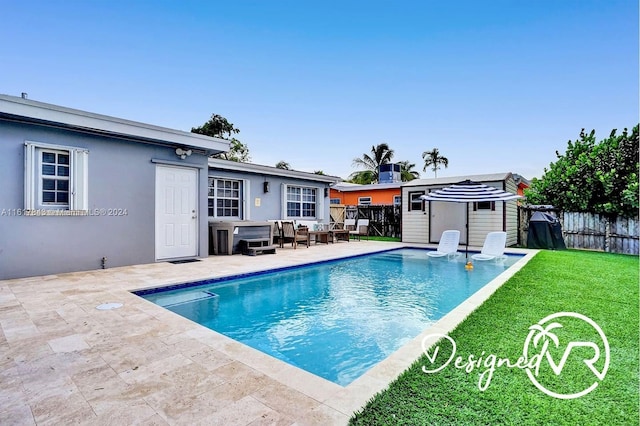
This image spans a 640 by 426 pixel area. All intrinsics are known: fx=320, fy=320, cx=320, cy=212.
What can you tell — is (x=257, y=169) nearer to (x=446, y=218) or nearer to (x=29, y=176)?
(x=29, y=176)

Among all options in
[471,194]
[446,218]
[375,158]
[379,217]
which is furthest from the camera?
[375,158]

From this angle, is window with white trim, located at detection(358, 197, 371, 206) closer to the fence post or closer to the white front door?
the fence post

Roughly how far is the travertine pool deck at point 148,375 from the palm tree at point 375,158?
27.6 metres

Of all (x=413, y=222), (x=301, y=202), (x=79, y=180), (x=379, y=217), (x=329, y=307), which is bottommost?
(x=329, y=307)

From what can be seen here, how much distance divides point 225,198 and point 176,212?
2728 mm

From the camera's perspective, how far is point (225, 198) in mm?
10133

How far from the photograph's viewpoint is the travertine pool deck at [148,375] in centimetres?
179

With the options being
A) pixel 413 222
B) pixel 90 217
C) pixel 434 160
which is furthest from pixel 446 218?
pixel 434 160

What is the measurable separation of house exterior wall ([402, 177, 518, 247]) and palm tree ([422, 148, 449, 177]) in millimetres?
21454

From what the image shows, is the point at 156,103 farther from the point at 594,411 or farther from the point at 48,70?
the point at 594,411

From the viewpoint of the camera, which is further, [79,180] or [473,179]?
[473,179]

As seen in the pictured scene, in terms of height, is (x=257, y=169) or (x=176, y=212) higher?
(x=257, y=169)

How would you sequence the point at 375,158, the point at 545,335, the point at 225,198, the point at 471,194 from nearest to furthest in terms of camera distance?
the point at 545,335 → the point at 471,194 → the point at 225,198 → the point at 375,158

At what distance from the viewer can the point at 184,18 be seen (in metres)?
9.11
